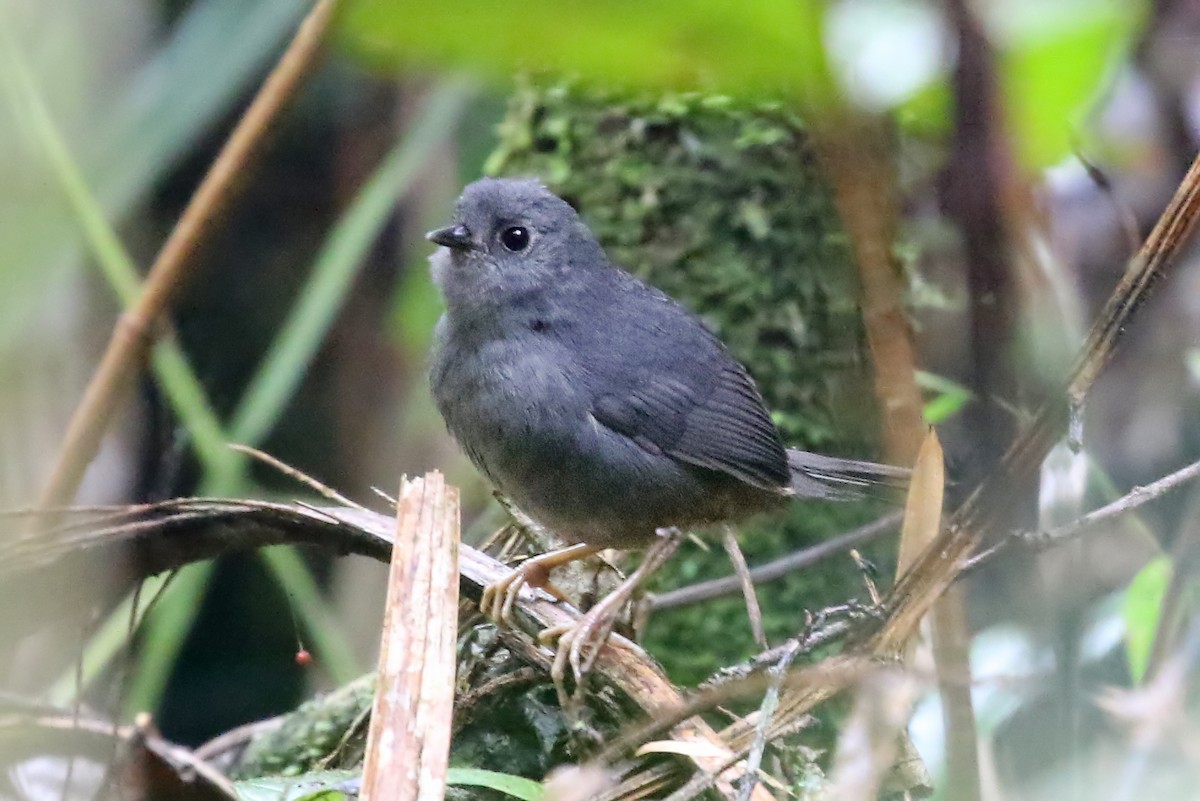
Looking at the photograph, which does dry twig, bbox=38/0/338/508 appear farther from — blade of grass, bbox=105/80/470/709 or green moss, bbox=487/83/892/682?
green moss, bbox=487/83/892/682

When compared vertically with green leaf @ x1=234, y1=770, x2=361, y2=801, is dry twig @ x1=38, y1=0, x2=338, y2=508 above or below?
above

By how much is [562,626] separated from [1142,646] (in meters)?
1.06

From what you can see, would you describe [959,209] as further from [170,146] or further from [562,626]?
[170,146]

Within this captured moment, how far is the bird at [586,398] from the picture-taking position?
2240mm

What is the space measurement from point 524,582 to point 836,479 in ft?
2.80

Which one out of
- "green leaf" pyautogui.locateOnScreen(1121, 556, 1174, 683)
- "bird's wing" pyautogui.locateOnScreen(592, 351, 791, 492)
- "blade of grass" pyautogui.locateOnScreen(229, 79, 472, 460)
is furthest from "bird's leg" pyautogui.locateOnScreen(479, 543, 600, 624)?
"blade of grass" pyautogui.locateOnScreen(229, 79, 472, 460)

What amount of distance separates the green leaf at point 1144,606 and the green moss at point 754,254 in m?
0.93

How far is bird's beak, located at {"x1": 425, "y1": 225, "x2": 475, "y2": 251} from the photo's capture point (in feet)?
8.11

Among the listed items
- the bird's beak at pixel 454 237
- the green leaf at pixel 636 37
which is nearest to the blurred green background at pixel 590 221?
the green leaf at pixel 636 37

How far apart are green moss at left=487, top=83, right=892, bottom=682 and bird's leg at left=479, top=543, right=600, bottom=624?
0.71 m

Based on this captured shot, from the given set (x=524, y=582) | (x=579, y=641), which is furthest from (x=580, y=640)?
(x=524, y=582)

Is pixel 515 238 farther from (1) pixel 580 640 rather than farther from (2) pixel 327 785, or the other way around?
(2) pixel 327 785

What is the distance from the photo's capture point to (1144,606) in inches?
84.3

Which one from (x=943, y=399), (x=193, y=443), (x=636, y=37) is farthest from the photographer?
(x=193, y=443)
